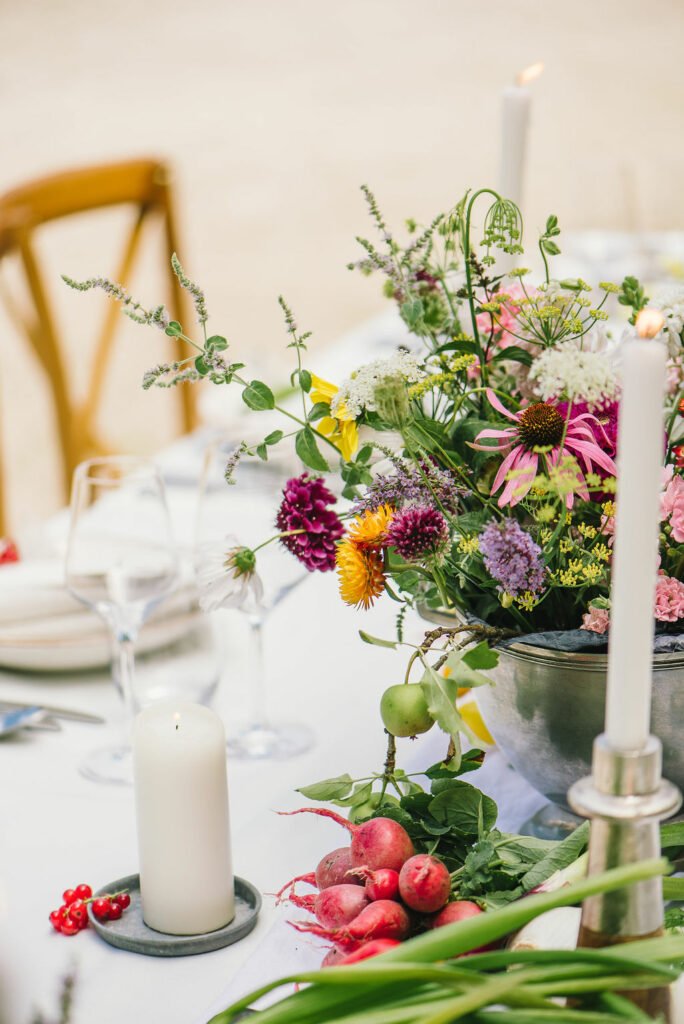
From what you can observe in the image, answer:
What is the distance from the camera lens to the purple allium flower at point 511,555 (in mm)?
558

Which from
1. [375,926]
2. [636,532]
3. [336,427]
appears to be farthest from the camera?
[336,427]

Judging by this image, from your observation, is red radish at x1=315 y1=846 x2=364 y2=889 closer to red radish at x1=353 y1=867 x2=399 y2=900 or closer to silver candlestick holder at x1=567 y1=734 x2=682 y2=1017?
red radish at x1=353 y1=867 x2=399 y2=900

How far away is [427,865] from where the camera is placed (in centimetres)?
55

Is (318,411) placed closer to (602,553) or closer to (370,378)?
(370,378)

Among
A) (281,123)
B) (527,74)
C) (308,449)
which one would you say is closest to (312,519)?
(308,449)

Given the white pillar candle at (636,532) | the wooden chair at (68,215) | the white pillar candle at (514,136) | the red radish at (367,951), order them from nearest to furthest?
the white pillar candle at (636,532) → the red radish at (367,951) → the white pillar candle at (514,136) → the wooden chair at (68,215)

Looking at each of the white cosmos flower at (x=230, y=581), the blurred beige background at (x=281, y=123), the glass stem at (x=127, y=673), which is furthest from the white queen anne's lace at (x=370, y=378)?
the blurred beige background at (x=281, y=123)

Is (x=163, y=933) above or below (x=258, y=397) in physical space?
below

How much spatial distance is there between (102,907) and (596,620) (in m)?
0.30

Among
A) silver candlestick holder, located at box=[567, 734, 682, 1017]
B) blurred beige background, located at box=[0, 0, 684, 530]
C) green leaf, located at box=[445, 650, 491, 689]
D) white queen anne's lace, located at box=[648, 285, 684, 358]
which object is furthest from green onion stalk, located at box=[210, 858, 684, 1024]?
blurred beige background, located at box=[0, 0, 684, 530]

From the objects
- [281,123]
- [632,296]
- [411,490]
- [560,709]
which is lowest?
[560,709]

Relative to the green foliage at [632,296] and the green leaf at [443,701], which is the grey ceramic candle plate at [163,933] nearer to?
the green leaf at [443,701]

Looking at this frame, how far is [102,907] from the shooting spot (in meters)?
0.64

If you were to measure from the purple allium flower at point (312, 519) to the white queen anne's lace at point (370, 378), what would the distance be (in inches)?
1.8
